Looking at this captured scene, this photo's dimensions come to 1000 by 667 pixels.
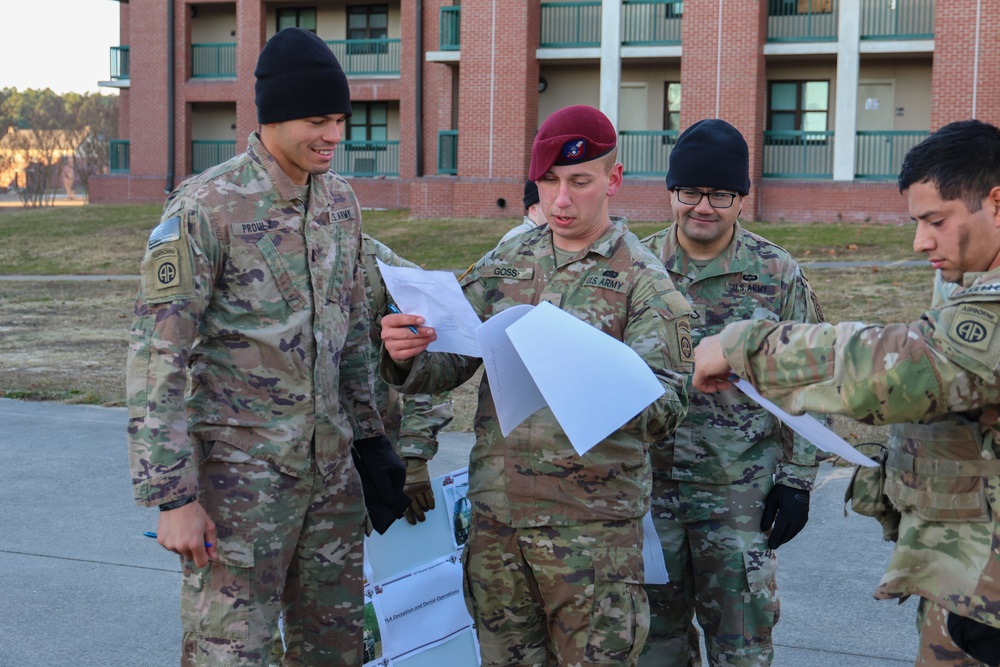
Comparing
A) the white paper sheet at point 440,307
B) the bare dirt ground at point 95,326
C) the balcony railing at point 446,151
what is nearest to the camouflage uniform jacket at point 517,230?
the white paper sheet at point 440,307

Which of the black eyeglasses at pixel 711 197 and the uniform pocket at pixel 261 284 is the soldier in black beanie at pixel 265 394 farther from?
the black eyeglasses at pixel 711 197

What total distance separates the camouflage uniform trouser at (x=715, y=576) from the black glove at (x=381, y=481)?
3.20 feet

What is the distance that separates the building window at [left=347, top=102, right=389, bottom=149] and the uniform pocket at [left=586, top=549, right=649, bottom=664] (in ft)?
106

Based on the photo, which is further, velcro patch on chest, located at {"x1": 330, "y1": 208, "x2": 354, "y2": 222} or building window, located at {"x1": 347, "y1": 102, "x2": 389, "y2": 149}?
building window, located at {"x1": 347, "y1": 102, "x2": 389, "y2": 149}

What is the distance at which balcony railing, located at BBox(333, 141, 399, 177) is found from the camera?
111 ft

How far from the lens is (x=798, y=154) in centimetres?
2747

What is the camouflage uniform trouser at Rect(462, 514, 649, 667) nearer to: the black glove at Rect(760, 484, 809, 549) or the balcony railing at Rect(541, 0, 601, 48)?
the black glove at Rect(760, 484, 809, 549)

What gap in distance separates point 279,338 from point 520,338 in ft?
2.64

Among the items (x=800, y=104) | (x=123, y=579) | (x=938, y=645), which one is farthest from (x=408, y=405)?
(x=800, y=104)

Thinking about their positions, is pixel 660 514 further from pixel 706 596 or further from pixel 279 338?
pixel 279 338

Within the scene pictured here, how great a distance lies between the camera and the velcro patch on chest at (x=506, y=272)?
351 cm

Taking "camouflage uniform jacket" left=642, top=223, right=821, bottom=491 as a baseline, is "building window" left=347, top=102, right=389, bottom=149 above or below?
above

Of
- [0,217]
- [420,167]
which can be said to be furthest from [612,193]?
[0,217]

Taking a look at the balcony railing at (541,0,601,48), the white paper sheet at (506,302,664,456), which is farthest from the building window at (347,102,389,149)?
the white paper sheet at (506,302,664,456)
